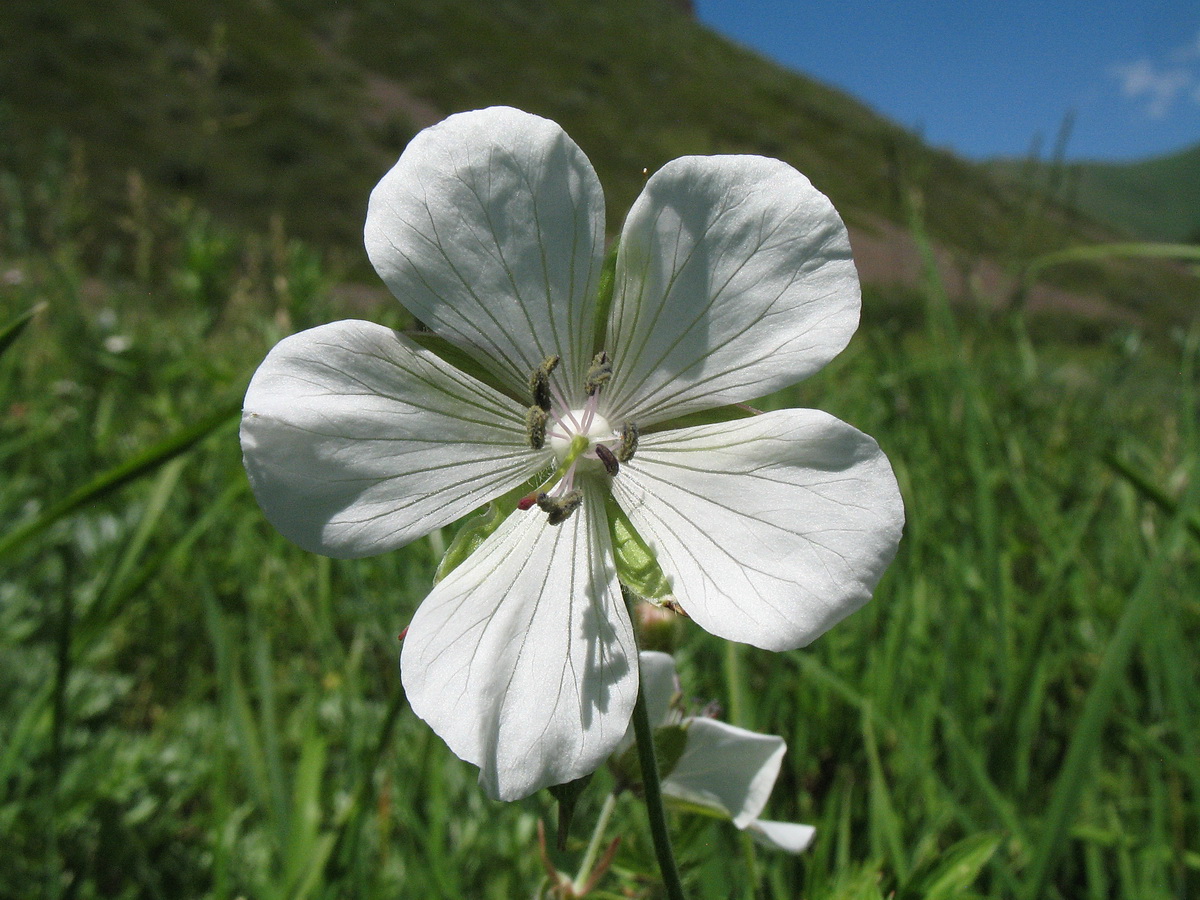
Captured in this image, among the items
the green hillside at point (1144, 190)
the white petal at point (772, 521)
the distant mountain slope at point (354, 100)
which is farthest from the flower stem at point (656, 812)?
the green hillside at point (1144, 190)

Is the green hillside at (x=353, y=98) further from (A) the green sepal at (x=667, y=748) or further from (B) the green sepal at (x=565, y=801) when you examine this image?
(B) the green sepal at (x=565, y=801)

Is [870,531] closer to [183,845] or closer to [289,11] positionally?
[183,845]

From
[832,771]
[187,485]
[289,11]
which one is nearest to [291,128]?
[289,11]

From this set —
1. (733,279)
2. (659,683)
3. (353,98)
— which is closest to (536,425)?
(733,279)

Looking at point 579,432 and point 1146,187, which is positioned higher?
point 1146,187

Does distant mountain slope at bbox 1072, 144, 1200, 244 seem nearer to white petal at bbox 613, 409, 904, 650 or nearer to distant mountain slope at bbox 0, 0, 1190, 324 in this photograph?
distant mountain slope at bbox 0, 0, 1190, 324

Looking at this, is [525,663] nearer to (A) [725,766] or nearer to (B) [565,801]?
(B) [565,801]

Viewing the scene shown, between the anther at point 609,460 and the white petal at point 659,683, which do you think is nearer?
the anther at point 609,460

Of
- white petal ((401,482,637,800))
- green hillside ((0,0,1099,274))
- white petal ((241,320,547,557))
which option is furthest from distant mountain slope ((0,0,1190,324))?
white petal ((401,482,637,800))
